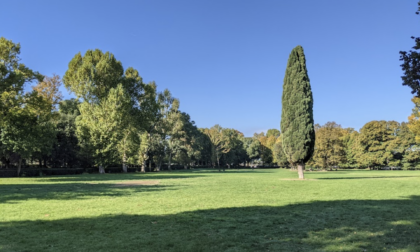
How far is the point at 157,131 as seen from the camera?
62219 mm

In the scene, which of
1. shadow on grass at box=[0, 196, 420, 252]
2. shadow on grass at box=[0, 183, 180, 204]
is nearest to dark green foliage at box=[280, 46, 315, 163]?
shadow on grass at box=[0, 183, 180, 204]

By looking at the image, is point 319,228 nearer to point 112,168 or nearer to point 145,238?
point 145,238

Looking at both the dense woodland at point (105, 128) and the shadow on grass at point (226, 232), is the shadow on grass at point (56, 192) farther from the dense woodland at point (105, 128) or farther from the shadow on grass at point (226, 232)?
the dense woodland at point (105, 128)

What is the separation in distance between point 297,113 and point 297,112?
0.10m

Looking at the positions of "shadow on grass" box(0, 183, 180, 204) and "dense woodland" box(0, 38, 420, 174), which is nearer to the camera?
"shadow on grass" box(0, 183, 180, 204)

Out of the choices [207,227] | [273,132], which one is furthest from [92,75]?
[273,132]

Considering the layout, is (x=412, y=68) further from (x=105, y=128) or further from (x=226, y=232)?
(x=105, y=128)

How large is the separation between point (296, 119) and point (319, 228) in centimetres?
2280

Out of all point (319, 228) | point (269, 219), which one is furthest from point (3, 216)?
point (319, 228)

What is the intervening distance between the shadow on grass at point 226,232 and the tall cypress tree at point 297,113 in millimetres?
18845

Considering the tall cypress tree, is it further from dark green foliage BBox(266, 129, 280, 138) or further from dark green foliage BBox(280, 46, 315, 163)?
dark green foliage BBox(266, 129, 280, 138)

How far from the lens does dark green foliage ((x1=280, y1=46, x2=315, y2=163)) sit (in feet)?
91.3

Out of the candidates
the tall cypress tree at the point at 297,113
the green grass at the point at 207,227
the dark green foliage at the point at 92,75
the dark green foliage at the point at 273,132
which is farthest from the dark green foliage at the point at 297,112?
the dark green foliage at the point at 273,132

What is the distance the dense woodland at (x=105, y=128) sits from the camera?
27406mm
